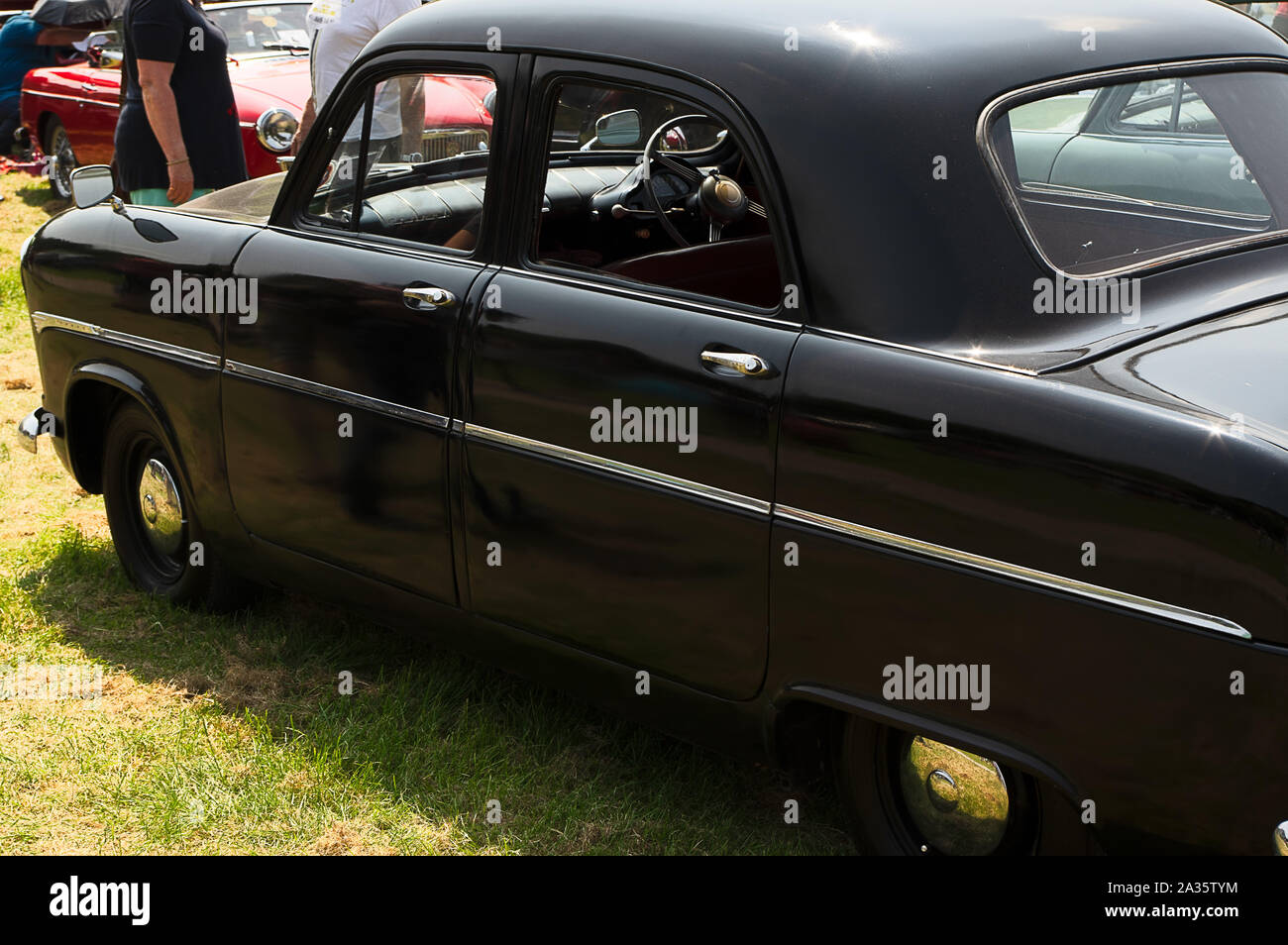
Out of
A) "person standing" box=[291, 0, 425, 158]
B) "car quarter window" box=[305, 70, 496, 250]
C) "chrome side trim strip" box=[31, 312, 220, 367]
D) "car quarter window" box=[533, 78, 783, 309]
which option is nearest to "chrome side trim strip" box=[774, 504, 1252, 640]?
"car quarter window" box=[533, 78, 783, 309]

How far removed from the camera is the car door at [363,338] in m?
3.46

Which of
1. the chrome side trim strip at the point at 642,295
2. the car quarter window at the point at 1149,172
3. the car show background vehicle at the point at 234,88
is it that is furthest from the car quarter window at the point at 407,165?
the car show background vehicle at the point at 234,88

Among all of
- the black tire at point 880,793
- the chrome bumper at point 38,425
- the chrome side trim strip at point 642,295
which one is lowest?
the black tire at point 880,793

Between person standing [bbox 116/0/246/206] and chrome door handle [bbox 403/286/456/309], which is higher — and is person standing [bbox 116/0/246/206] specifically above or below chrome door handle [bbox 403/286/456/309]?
above

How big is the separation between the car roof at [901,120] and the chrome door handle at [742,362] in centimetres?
17

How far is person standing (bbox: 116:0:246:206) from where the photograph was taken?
18.6ft

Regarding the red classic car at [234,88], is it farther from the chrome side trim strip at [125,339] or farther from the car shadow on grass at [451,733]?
the car shadow on grass at [451,733]

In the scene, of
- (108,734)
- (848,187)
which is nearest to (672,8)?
(848,187)

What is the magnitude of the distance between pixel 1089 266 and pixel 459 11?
172cm

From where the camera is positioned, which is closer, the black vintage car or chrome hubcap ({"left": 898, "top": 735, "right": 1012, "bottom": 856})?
the black vintage car

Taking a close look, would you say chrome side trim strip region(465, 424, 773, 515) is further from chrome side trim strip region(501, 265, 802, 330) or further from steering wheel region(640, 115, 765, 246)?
steering wheel region(640, 115, 765, 246)

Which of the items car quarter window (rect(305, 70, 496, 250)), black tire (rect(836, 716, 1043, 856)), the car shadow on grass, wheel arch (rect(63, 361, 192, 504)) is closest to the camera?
black tire (rect(836, 716, 1043, 856))
